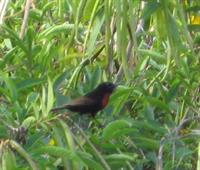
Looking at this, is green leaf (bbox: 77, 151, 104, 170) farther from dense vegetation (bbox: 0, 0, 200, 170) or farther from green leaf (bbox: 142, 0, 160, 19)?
green leaf (bbox: 142, 0, 160, 19)

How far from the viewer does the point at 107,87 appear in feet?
9.63

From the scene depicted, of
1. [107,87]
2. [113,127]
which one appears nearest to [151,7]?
[113,127]

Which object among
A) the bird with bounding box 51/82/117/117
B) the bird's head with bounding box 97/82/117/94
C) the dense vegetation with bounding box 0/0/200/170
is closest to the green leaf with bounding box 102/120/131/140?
the dense vegetation with bounding box 0/0/200/170

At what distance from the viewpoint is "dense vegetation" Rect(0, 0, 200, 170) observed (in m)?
2.05

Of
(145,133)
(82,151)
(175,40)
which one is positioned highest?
(175,40)

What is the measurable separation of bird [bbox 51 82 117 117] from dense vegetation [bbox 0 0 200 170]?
3 centimetres

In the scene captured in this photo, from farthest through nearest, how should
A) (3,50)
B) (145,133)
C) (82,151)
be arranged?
(3,50)
(145,133)
(82,151)

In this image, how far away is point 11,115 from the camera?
2.41 metres

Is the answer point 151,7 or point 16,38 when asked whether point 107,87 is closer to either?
point 16,38

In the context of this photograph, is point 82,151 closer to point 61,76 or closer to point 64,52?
point 61,76

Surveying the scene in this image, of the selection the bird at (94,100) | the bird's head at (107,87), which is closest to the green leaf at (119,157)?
the bird at (94,100)

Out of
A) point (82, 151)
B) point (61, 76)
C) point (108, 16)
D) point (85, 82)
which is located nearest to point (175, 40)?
point (108, 16)

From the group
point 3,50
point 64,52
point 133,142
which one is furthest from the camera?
point 3,50

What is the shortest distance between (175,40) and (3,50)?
1.55m
